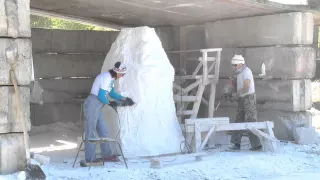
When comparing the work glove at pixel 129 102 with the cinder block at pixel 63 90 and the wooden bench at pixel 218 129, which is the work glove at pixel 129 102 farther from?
the cinder block at pixel 63 90

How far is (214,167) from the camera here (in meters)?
7.95

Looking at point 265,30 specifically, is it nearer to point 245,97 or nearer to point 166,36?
Result: point 245,97

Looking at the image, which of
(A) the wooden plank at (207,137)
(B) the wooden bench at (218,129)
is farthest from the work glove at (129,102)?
(A) the wooden plank at (207,137)

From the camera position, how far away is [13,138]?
673 cm

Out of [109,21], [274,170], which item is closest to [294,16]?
[274,170]

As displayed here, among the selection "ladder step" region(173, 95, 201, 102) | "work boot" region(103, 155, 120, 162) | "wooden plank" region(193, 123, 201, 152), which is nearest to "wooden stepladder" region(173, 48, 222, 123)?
"ladder step" region(173, 95, 201, 102)

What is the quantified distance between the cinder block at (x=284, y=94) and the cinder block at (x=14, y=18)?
228 inches

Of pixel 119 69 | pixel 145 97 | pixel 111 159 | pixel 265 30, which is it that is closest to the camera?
pixel 119 69

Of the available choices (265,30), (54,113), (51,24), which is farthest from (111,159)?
(51,24)

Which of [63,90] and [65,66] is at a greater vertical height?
[65,66]

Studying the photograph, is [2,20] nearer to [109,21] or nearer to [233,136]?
[233,136]

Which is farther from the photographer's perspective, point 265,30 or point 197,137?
point 265,30

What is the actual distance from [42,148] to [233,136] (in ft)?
12.7

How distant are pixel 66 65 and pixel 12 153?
6.90 m
